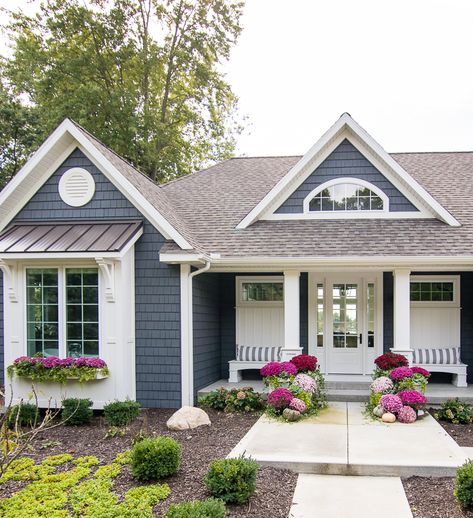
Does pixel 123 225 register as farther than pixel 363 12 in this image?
No

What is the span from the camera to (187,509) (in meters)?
4.26

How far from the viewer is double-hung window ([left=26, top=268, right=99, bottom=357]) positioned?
28.5 feet

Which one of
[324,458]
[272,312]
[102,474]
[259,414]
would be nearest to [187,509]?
[102,474]

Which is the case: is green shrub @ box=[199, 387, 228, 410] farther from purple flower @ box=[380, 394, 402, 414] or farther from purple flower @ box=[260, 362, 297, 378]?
purple flower @ box=[380, 394, 402, 414]

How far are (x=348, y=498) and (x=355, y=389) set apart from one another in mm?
4596

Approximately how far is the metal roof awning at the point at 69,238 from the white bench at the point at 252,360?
334 centimetres

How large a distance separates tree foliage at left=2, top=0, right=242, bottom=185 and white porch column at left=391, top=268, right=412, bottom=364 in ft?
37.7

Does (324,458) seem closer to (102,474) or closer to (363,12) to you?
(102,474)

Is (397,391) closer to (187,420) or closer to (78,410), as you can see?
(187,420)

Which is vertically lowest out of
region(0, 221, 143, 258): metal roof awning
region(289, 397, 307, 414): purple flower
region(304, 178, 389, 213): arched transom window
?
region(289, 397, 307, 414): purple flower

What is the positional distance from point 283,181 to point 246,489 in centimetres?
644

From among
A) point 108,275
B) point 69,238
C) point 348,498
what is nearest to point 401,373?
point 348,498

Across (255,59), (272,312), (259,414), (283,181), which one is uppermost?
(255,59)

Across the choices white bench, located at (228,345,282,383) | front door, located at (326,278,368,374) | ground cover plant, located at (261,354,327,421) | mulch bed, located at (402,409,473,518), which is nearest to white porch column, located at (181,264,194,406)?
ground cover plant, located at (261,354,327,421)
